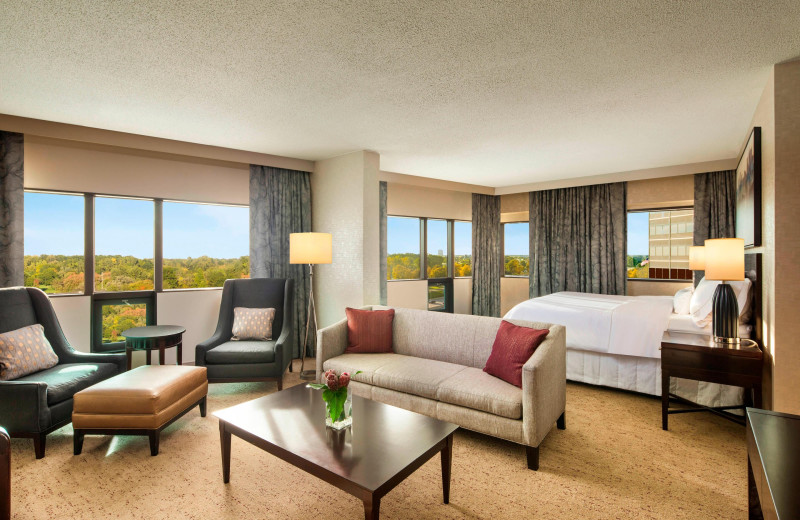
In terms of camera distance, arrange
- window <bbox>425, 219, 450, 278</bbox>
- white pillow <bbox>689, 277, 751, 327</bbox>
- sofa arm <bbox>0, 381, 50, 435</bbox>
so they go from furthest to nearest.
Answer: window <bbox>425, 219, 450, 278</bbox> → white pillow <bbox>689, 277, 751, 327</bbox> → sofa arm <bbox>0, 381, 50, 435</bbox>

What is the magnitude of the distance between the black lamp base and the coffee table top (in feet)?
7.70

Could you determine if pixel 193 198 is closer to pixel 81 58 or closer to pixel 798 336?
pixel 81 58

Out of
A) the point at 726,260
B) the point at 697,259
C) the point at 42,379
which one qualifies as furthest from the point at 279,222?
the point at 697,259

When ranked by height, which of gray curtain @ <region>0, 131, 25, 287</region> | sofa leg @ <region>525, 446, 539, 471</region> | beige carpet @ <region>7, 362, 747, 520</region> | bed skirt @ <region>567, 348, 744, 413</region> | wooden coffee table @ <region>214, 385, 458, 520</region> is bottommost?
beige carpet @ <region>7, 362, 747, 520</region>

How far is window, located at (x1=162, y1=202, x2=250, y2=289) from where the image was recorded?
4.92 metres

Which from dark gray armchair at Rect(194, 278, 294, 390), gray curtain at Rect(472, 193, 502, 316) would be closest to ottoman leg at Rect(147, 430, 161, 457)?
dark gray armchair at Rect(194, 278, 294, 390)

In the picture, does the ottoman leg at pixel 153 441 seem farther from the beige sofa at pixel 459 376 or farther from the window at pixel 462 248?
the window at pixel 462 248

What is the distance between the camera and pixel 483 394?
108 inches

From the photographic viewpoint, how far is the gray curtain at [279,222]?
5.22 meters

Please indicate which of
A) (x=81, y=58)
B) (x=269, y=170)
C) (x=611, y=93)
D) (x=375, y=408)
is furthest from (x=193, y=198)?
(x=611, y=93)

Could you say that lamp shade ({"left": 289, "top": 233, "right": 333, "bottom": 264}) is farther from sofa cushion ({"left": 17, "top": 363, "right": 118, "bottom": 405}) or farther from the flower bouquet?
the flower bouquet

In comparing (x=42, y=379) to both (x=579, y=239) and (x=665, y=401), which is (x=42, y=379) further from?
(x=579, y=239)

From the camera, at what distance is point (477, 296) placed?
26.3 ft

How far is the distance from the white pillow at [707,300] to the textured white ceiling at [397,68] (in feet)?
4.95
